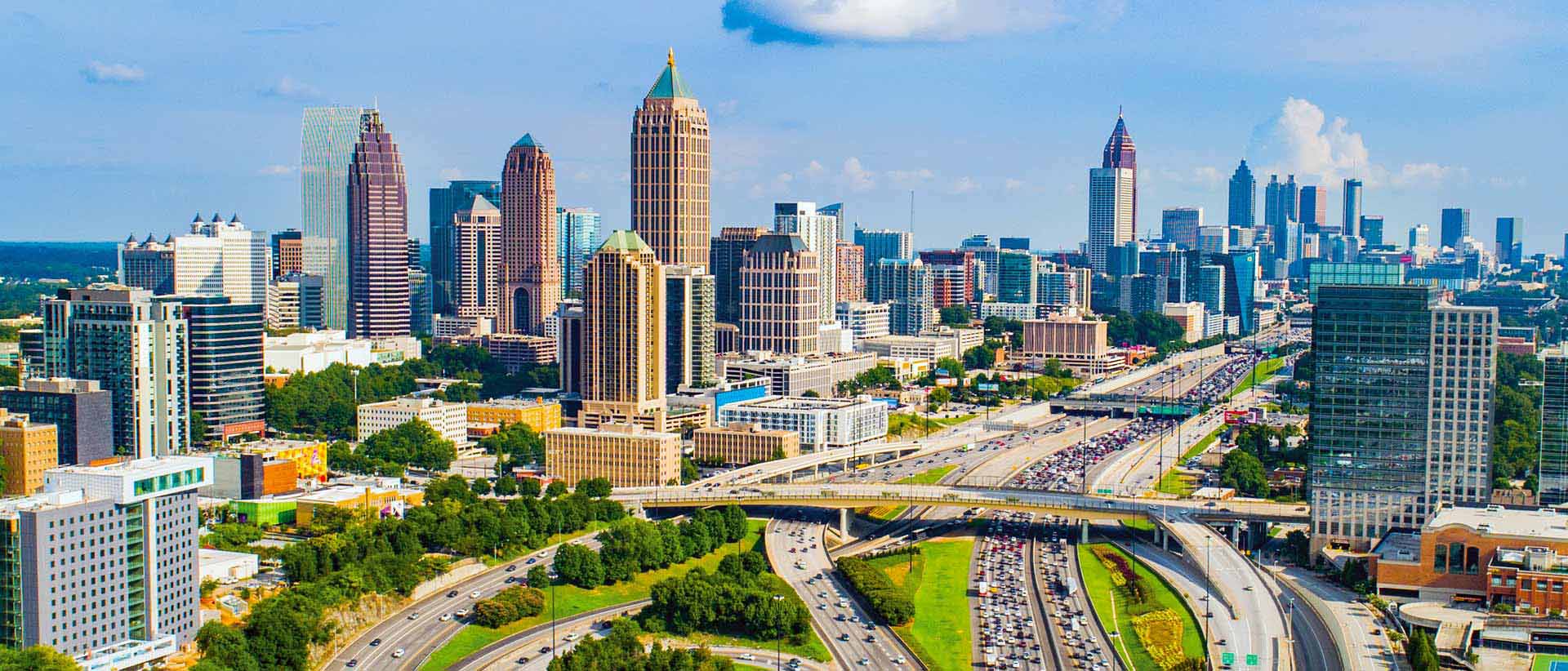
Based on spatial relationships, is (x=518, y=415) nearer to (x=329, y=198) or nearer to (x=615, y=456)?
(x=615, y=456)

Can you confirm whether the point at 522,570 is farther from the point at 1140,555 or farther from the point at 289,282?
the point at 289,282

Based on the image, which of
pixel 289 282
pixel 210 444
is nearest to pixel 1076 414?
pixel 210 444

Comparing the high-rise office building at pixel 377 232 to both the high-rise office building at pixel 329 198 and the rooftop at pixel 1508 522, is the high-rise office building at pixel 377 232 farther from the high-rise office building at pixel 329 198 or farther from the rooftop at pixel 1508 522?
the rooftop at pixel 1508 522

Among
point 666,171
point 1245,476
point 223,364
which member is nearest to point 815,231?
point 666,171


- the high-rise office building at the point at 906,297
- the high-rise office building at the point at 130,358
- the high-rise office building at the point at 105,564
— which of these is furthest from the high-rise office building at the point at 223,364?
the high-rise office building at the point at 906,297

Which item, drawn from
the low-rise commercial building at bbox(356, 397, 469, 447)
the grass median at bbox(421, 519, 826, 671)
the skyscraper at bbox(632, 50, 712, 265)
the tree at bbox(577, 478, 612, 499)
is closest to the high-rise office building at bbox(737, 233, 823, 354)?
the skyscraper at bbox(632, 50, 712, 265)

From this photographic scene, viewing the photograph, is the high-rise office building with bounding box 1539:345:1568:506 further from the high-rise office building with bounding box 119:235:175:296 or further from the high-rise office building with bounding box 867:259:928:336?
the high-rise office building with bounding box 119:235:175:296
